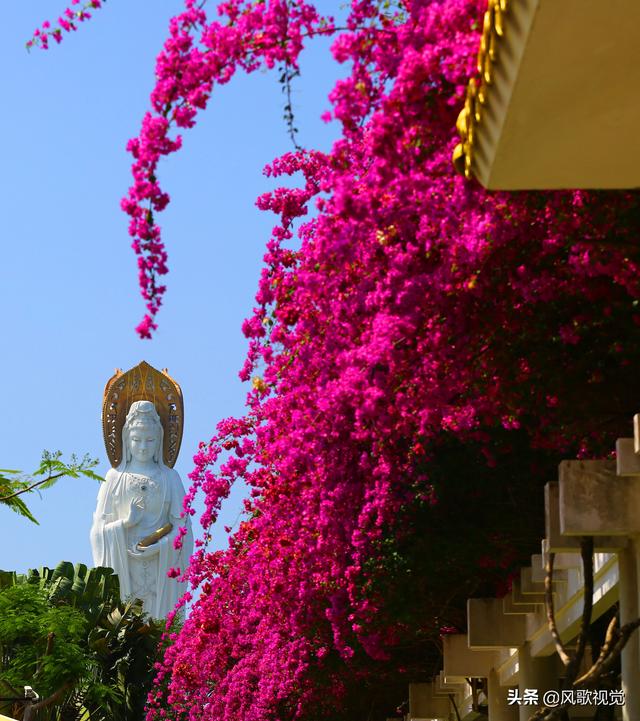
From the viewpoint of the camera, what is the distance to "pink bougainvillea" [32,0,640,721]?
8336mm

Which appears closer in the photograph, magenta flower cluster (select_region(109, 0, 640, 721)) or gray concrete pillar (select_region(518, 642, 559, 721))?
magenta flower cluster (select_region(109, 0, 640, 721))

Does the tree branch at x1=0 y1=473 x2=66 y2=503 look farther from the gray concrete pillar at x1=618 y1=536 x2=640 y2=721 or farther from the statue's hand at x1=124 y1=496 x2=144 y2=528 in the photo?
the statue's hand at x1=124 y1=496 x2=144 y2=528

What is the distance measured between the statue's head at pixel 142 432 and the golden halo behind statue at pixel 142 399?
565 mm

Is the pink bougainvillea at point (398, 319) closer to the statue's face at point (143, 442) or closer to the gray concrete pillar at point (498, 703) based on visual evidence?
the gray concrete pillar at point (498, 703)

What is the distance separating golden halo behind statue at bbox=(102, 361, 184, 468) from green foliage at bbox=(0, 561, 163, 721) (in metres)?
10.2

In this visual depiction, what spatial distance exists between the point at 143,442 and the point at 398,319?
168 ft

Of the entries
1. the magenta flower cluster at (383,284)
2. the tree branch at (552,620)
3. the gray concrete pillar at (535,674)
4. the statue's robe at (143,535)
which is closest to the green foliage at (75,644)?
the statue's robe at (143,535)

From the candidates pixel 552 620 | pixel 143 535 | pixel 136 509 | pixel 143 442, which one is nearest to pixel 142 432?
pixel 143 442

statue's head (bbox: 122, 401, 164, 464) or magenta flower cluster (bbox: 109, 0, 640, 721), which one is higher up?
statue's head (bbox: 122, 401, 164, 464)

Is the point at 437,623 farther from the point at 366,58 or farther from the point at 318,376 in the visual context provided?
the point at 366,58

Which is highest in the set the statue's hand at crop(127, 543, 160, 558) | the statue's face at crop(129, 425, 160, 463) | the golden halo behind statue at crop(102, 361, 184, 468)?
the golden halo behind statue at crop(102, 361, 184, 468)

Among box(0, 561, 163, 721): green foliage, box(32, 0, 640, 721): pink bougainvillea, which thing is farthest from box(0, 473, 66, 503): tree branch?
box(0, 561, 163, 721): green foliage

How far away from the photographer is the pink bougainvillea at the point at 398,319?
27.3 feet

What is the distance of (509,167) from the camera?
285 inches
